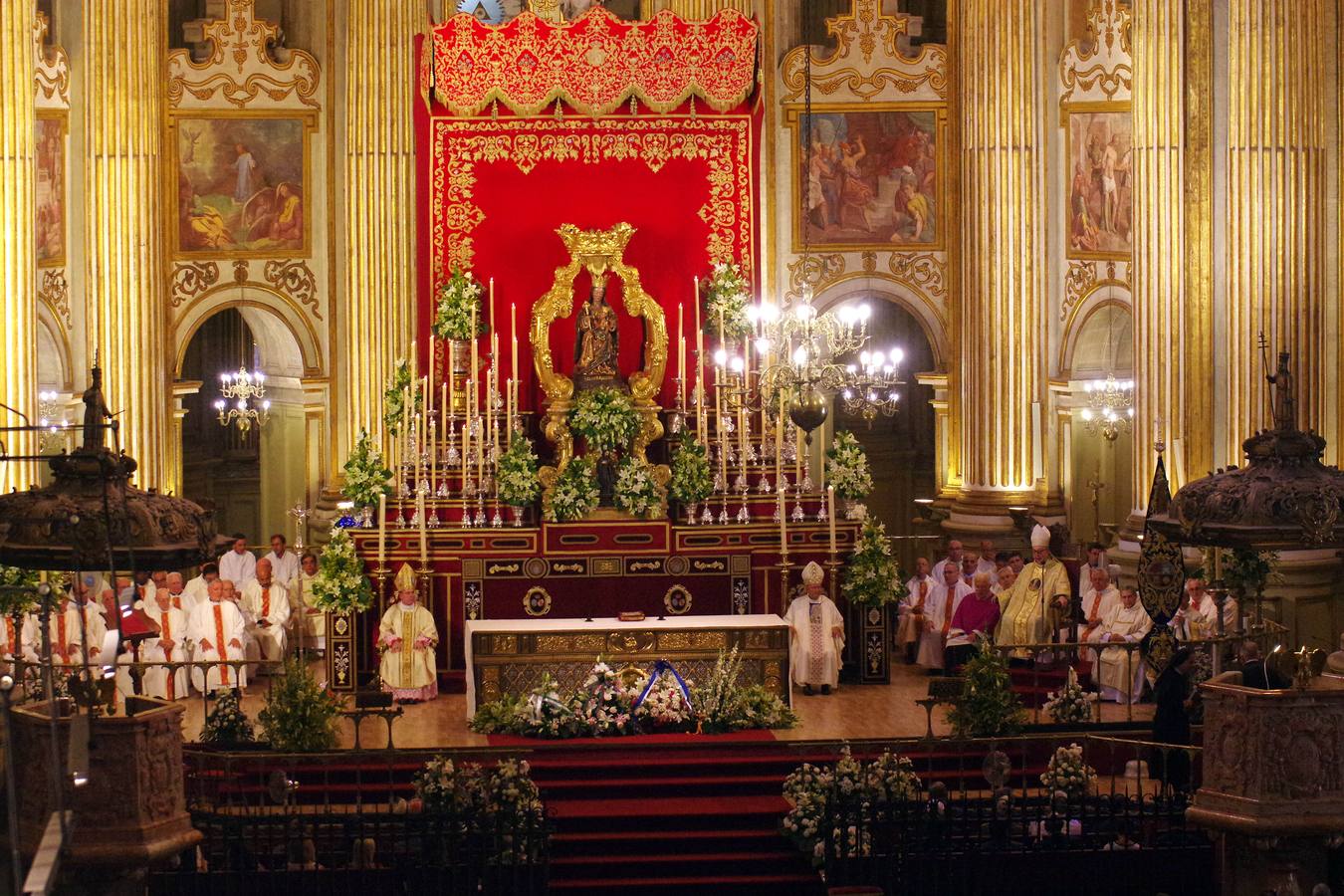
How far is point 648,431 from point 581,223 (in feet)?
9.92

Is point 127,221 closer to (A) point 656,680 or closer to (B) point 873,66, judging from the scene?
(B) point 873,66

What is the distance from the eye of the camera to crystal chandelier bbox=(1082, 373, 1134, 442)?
87.8 feet

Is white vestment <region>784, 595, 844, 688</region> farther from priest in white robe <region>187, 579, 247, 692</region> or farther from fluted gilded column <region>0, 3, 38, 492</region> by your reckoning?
fluted gilded column <region>0, 3, 38, 492</region>

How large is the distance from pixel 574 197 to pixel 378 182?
3.26 m

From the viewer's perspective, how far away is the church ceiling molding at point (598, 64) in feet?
81.4

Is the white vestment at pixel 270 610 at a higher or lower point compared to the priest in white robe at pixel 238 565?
lower

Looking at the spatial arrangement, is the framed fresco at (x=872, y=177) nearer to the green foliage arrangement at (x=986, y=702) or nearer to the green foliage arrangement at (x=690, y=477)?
the green foliage arrangement at (x=690, y=477)

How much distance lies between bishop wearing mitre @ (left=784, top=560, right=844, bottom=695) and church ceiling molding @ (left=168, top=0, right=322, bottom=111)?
10.6 metres

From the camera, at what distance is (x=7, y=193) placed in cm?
2239

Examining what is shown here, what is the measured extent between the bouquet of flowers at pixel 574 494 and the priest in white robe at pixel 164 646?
372cm

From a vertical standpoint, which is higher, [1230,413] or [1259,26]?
[1259,26]

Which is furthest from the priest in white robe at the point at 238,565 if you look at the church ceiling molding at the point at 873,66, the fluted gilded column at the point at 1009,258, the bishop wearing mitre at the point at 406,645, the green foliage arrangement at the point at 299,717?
the church ceiling molding at the point at 873,66

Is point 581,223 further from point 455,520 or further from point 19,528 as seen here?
point 19,528

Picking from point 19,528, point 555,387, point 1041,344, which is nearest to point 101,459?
point 19,528
